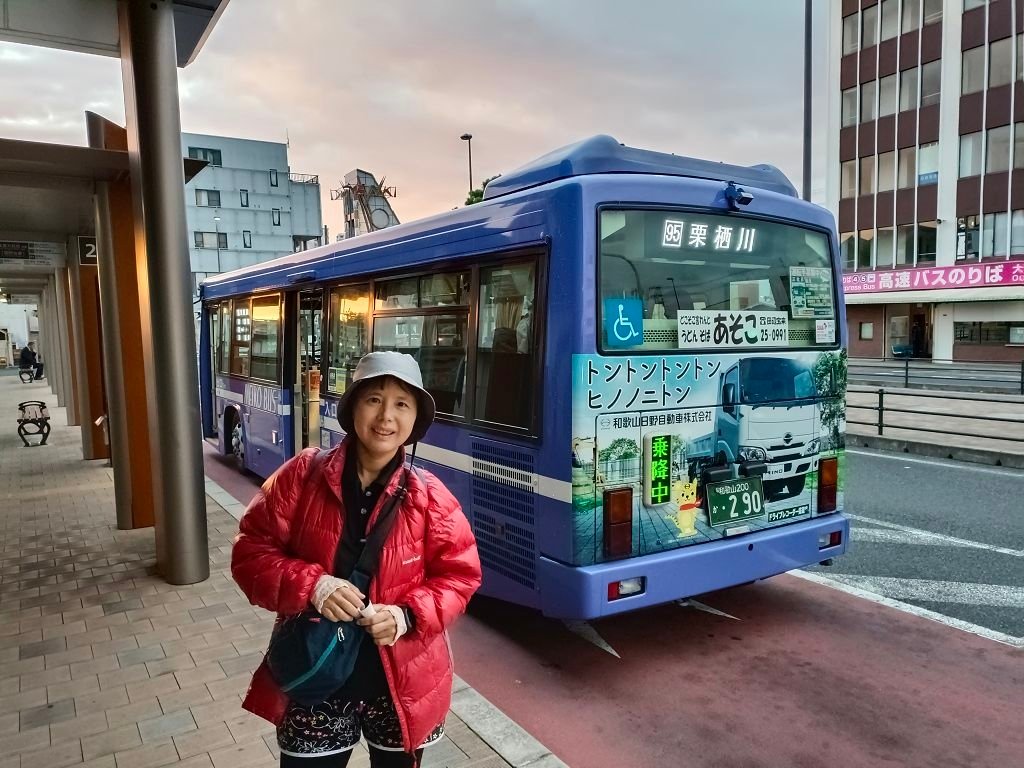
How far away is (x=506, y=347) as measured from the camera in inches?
196

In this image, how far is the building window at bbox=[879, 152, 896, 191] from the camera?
36844 mm

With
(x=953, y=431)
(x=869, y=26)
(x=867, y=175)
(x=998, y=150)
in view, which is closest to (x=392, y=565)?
(x=953, y=431)

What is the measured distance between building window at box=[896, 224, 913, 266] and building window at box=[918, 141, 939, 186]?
218 centimetres

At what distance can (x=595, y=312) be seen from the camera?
14.4ft

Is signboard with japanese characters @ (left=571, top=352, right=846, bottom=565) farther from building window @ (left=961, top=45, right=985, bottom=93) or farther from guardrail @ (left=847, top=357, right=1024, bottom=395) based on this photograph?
building window @ (left=961, top=45, right=985, bottom=93)

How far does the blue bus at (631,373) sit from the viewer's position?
4391mm

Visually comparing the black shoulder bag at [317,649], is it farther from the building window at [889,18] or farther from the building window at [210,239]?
the building window at [210,239]

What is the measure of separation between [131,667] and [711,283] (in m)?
4.39

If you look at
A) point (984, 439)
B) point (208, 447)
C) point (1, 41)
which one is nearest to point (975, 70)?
point (984, 439)

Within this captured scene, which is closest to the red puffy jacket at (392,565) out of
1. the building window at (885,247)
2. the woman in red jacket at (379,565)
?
the woman in red jacket at (379,565)

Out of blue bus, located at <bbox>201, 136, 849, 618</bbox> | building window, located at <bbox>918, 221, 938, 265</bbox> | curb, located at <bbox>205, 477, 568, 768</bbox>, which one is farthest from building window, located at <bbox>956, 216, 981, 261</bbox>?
curb, located at <bbox>205, 477, 568, 768</bbox>

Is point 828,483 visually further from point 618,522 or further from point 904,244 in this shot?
point 904,244

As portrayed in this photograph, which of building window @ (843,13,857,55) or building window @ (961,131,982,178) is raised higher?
building window @ (843,13,857,55)

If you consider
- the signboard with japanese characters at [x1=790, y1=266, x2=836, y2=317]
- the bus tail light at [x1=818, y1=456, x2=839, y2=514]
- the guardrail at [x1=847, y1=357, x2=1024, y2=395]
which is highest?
the signboard with japanese characters at [x1=790, y1=266, x2=836, y2=317]
